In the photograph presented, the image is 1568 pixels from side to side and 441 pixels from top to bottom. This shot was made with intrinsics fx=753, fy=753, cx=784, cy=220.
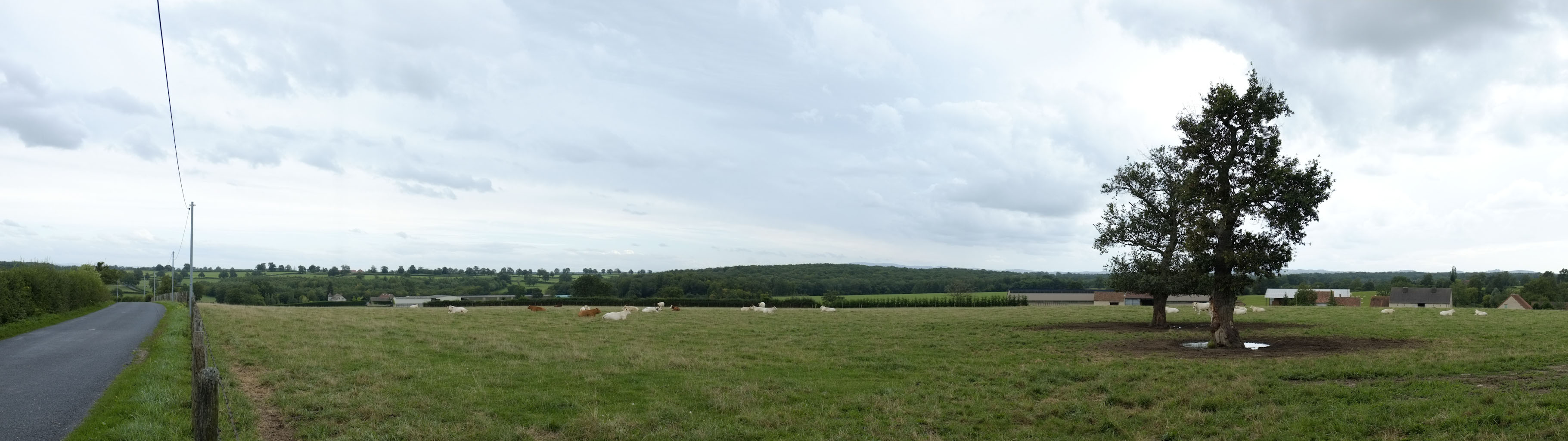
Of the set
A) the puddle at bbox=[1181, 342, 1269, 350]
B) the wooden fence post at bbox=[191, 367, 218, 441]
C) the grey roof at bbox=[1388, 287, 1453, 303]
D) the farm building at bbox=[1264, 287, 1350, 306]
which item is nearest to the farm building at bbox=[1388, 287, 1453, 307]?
the grey roof at bbox=[1388, 287, 1453, 303]

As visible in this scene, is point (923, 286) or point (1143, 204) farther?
point (923, 286)

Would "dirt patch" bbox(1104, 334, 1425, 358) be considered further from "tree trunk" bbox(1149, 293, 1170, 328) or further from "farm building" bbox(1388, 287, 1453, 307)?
"farm building" bbox(1388, 287, 1453, 307)

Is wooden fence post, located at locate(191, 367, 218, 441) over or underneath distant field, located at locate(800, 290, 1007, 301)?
over

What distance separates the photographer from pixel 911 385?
1504 cm

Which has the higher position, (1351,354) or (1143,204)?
(1143,204)

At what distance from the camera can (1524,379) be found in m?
12.5

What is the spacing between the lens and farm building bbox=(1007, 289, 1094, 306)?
94.6 metres

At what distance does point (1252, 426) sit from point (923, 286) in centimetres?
10697

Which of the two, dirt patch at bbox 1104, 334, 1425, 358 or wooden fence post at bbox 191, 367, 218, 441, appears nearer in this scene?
wooden fence post at bbox 191, 367, 218, 441

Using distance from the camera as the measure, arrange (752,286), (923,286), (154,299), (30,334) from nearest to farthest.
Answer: (30,334) < (154,299) < (752,286) < (923,286)

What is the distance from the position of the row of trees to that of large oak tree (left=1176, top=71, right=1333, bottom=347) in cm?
4698

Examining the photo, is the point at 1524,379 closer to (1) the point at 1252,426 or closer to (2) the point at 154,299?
(1) the point at 1252,426

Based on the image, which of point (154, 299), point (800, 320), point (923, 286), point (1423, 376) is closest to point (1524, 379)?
point (1423, 376)

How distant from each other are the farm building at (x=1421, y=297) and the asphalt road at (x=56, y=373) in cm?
9286
